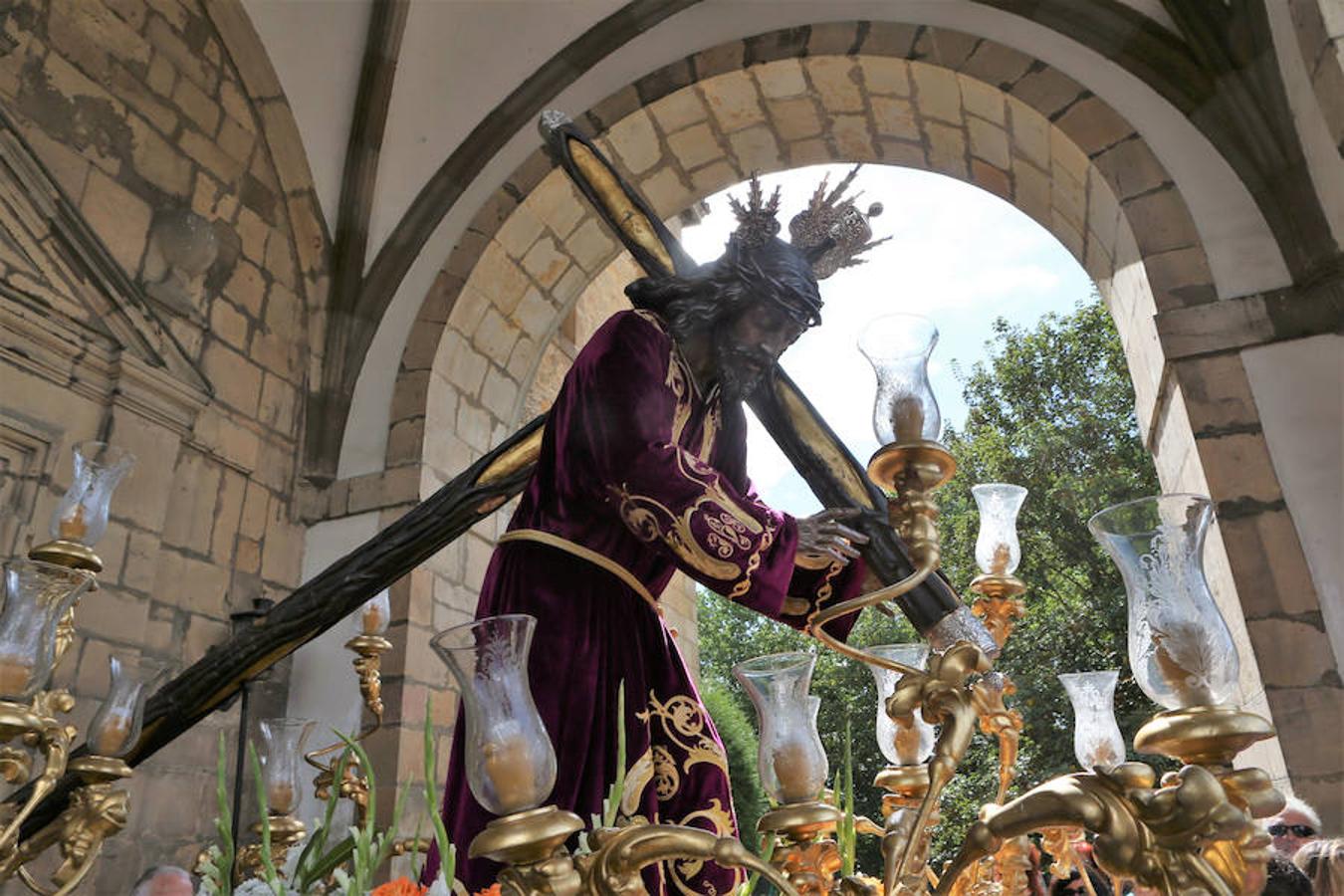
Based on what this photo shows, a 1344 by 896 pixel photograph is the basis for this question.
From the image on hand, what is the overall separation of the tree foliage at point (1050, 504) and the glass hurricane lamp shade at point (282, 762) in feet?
31.3

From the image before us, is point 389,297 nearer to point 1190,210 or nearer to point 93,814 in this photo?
point 1190,210

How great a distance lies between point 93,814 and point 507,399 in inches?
169

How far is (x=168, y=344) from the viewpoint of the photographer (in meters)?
4.46

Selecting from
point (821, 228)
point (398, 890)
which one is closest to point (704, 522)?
point (821, 228)

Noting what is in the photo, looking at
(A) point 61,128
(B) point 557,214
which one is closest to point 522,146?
(B) point 557,214

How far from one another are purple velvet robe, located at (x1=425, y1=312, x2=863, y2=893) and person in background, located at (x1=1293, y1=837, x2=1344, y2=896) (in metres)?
1.06

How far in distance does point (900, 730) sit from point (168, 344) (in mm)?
3727

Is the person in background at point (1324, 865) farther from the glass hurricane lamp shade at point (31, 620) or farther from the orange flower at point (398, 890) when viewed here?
the glass hurricane lamp shade at point (31, 620)

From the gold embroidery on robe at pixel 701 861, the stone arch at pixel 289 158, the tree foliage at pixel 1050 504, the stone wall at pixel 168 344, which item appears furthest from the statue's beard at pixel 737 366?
the tree foliage at pixel 1050 504

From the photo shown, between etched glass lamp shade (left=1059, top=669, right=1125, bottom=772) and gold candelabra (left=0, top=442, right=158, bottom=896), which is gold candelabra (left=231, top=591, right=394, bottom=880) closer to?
gold candelabra (left=0, top=442, right=158, bottom=896)

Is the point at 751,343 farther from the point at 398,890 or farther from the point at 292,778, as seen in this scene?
the point at 292,778

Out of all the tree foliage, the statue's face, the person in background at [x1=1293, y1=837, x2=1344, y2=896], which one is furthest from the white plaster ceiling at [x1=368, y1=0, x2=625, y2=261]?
the tree foliage

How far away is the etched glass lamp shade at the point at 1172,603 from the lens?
936 mm

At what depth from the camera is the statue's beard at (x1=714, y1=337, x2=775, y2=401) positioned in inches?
81.5
